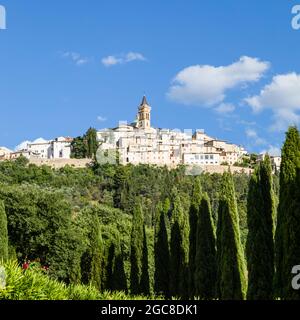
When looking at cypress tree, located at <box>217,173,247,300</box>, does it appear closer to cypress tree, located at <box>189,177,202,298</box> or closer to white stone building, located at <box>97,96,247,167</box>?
cypress tree, located at <box>189,177,202,298</box>

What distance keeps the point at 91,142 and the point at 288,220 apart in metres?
77.5

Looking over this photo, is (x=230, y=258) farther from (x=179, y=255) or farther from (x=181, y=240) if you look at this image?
(x=179, y=255)

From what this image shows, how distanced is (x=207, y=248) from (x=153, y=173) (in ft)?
183

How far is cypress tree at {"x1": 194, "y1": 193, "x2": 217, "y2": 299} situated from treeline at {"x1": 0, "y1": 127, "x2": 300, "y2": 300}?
33 millimetres

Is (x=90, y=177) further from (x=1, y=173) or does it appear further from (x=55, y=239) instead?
(x=55, y=239)

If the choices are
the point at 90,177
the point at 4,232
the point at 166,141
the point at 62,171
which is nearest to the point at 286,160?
the point at 4,232

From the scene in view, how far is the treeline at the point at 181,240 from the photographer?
11812mm

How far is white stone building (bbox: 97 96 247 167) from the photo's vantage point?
310 ft

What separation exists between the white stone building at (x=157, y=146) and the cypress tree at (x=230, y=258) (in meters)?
72.5

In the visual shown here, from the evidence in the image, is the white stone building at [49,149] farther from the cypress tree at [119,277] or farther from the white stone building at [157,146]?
the cypress tree at [119,277]

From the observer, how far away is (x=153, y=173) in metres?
73.3

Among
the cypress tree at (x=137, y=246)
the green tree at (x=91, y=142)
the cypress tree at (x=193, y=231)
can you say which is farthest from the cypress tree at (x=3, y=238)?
the green tree at (x=91, y=142)

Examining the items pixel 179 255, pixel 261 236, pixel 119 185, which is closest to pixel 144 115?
pixel 119 185

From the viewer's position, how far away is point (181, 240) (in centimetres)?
2148
